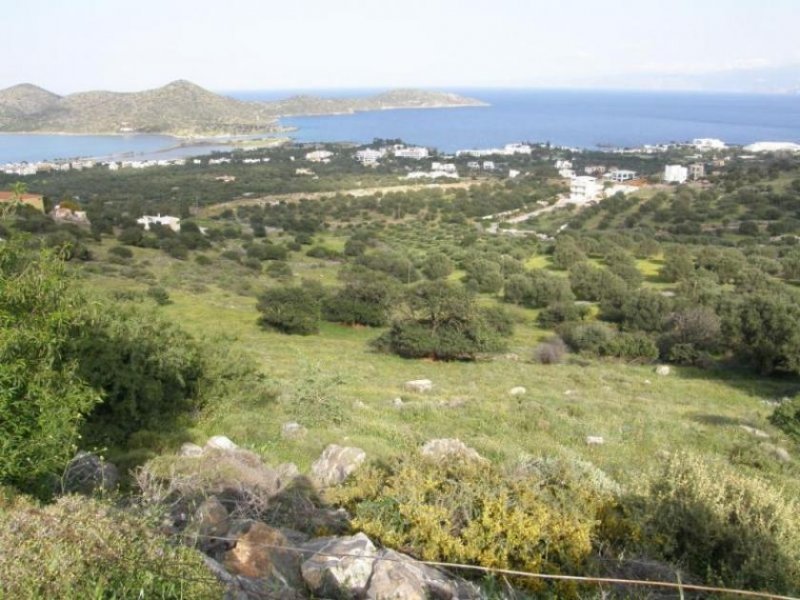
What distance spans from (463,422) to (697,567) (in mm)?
6036

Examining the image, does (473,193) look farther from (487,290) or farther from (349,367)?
(349,367)

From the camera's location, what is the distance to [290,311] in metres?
26.0

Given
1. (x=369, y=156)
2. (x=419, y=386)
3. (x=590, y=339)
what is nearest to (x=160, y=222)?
(x=590, y=339)

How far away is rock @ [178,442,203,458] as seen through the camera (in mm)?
7574

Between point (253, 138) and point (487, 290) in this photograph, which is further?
point (253, 138)

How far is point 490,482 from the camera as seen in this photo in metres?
5.61

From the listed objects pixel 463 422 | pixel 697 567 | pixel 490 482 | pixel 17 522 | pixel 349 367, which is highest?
pixel 17 522

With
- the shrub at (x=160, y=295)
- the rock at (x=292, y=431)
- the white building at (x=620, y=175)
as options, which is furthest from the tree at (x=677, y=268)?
the white building at (x=620, y=175)

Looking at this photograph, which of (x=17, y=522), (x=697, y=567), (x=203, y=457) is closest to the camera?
(x=17, y=522)

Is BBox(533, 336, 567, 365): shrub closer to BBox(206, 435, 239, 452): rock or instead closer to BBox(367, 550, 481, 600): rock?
BBox(206, 435, 239, 452): rock

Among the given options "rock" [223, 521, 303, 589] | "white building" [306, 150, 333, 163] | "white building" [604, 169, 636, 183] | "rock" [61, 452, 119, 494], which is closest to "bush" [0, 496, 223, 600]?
"rock" [223, 521, 303, 589]

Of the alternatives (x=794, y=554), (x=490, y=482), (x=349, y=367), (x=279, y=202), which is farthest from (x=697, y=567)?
(x=279, y=202)

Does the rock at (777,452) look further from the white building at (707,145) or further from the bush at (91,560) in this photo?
the white building at (707,145)

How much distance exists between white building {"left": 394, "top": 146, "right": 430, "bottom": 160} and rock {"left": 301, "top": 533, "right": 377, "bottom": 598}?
135 metres
